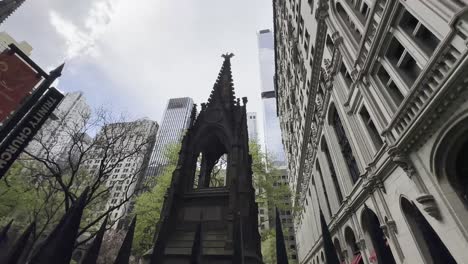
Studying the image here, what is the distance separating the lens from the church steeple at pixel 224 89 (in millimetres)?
11438

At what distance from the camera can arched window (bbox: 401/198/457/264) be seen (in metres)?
9.91

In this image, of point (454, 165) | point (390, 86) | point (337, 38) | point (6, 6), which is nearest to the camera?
point (454, 165)

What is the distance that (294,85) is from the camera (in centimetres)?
3431

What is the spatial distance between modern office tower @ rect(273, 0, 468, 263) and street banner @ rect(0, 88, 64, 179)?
947 centimetres

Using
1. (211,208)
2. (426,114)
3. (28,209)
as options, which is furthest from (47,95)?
(28,209)

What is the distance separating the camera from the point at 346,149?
19.0m

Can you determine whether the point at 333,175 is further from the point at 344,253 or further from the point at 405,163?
the point at 405,163

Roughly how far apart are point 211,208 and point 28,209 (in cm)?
2233

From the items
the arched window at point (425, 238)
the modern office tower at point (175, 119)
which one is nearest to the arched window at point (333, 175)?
the arched window at point (425, 238)

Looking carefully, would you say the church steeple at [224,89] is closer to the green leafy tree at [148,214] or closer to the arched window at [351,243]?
the green leafy tree at [148,214]

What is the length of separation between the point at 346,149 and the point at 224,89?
1256cm

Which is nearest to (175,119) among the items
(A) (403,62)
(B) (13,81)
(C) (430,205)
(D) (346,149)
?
(D) (346,149)

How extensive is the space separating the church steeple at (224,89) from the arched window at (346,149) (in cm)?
1155

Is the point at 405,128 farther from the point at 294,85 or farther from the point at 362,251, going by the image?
the point at 294,85
